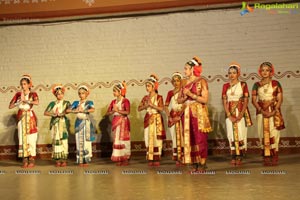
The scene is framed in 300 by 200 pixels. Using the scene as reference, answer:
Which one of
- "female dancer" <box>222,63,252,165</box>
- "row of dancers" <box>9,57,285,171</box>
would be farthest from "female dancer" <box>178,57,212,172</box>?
"female dancer" <box>222,63,252,165</box>

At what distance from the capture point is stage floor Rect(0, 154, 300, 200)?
14.9 ft

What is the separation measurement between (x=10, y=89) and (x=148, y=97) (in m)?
3.40

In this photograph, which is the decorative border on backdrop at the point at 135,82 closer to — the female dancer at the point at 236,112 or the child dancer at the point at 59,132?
the child dancer at the point at 59,132

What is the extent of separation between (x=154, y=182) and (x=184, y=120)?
3.32 feet

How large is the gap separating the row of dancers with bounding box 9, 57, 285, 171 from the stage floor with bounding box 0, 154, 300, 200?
23cm

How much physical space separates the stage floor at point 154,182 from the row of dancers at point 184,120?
0.23 metres

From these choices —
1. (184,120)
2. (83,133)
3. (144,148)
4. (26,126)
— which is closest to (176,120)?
(184,120)

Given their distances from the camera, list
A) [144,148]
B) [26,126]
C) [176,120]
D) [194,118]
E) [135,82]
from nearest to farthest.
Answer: [194,118]
[176,120]
[26,126]
[144,148]
[135,82]

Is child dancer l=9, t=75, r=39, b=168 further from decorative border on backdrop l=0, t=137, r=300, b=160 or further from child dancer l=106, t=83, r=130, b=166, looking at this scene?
decorative border on backdrop l=0, t=137, r=300, b=160

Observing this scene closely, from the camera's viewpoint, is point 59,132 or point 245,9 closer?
point 59,132

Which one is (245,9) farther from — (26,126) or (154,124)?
(26,126)

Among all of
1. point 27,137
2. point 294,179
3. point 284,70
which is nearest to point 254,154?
point 284,70

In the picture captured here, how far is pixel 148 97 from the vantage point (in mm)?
7438

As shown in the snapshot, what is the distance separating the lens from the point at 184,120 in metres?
5.94
